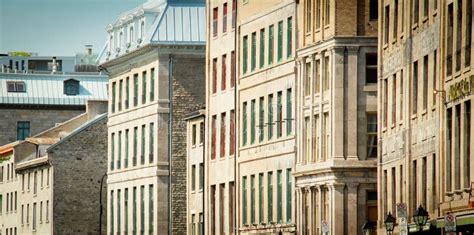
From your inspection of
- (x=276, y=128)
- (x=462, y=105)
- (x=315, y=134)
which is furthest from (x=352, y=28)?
(x=462, y=105)

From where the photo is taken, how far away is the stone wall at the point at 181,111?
12056 centimetres

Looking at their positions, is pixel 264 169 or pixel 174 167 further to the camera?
pixel 174 167

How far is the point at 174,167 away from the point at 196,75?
5.61 meters

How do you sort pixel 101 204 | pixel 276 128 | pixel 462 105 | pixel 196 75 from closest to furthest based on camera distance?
1. pixel 462 105
2. pixel 276 128
3. pixel 196 75
4. pixel 101 204

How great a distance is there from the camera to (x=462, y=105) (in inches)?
2313

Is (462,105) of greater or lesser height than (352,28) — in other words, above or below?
below

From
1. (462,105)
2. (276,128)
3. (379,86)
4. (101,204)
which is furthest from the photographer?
(101,204)

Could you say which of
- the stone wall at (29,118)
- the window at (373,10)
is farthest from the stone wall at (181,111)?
the stone wall at (29,118)

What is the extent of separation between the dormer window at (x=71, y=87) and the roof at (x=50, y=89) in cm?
29

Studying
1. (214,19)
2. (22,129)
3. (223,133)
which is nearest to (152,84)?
(214,19)

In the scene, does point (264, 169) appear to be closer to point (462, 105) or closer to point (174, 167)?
point (174, 167)

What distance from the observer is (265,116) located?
9588 cm

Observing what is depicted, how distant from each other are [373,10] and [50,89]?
9695 centimetres

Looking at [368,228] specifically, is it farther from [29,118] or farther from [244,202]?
[29,118]
